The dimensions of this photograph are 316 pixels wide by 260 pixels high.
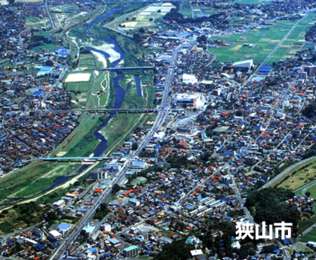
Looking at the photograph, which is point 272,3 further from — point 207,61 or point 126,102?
point 126,102

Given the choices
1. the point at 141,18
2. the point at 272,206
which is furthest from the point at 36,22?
the point at 272,206

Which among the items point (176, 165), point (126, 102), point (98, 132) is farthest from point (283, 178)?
point (126, 102)

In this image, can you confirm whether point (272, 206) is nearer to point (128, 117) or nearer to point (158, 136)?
point (158, 136)

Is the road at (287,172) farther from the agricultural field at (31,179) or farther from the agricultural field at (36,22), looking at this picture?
the agricultural field at (36,22)

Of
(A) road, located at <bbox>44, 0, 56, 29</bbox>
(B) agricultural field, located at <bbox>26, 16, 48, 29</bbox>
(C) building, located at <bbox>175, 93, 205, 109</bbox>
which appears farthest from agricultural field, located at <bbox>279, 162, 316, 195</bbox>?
(B) agricultural field, located at <bbox>26, 16, 48, 29</bbox>

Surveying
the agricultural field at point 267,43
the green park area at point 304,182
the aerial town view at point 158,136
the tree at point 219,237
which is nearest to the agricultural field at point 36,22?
the aerial town view at point 158,136

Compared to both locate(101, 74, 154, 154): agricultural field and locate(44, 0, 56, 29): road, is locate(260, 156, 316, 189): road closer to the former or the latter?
locate(101, 74, 154, 154): agricultural field
